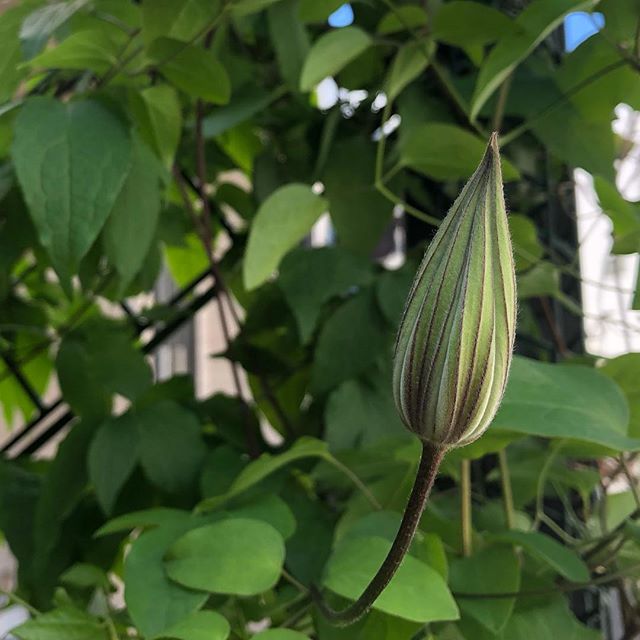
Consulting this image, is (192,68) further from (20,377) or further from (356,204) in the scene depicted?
(20,377)

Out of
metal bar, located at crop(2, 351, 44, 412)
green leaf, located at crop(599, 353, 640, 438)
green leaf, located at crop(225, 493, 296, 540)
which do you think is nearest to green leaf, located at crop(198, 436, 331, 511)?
green leaf, located at crop(225, 493, 296, 540)

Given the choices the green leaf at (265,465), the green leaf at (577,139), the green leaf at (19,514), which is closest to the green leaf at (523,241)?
the green leaf at (577,139)

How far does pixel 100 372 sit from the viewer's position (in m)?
0.39

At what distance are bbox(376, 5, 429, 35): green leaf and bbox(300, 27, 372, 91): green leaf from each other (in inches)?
1.0

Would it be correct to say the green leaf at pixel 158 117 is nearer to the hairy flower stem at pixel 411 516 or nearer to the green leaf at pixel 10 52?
the green leaf at pixel 10 52

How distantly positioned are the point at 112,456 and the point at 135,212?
0.11 m

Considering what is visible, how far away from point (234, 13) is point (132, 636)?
23 centimetres

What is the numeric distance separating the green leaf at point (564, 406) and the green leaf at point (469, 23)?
0.44 feet

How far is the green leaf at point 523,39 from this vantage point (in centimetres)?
28

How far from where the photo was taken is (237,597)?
0.96 feet

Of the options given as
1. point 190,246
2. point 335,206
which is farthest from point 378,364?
point 190,246

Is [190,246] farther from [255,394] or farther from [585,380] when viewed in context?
[585,380]

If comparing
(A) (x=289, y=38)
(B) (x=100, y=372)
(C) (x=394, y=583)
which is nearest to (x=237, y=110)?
(A) (x=289, y=38)

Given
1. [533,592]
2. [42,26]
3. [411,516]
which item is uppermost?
[42,26]
